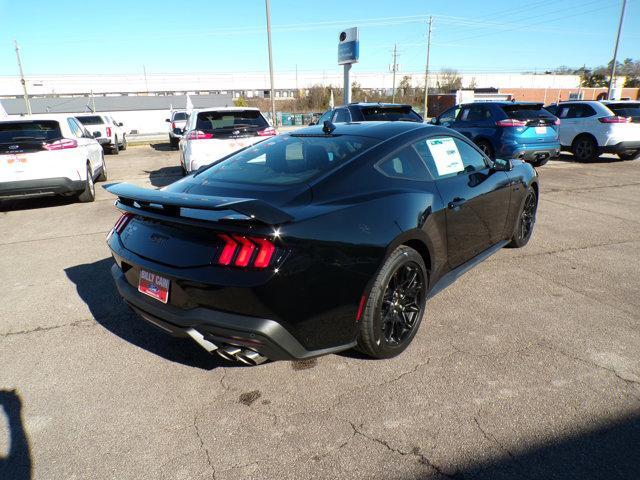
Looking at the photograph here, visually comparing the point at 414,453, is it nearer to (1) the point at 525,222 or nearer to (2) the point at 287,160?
(2) the point at 287,160

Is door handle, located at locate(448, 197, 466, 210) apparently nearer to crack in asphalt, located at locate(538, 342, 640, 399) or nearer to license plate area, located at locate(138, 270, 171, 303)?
crack in asphalt, located at locate(538, 342, 640, 399)

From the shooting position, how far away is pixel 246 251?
225cm

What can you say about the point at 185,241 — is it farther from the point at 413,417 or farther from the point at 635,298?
the point at 635,298

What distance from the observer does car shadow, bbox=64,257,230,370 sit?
3049 mm

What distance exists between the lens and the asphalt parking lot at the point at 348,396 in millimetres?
2139

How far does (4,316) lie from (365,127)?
3417 millimetres

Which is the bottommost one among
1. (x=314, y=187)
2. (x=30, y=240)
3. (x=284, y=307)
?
(x=30, y=240)

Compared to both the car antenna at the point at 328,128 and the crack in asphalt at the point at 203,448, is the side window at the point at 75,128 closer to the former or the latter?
the car antenna at the point at 328,128

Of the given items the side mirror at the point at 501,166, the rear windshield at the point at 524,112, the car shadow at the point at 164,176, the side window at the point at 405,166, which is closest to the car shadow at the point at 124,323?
the side window at the point at 405,166

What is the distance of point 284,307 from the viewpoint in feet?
7.47

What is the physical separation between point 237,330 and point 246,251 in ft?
1.34

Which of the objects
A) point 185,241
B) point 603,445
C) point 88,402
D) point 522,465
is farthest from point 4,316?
point 603,445

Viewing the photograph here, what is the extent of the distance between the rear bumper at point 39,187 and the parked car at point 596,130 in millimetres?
12923

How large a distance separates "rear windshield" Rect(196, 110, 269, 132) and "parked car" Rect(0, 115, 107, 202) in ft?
7.40
